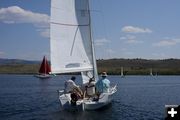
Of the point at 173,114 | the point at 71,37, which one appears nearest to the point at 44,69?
the point at 71,37

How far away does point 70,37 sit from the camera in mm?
29391

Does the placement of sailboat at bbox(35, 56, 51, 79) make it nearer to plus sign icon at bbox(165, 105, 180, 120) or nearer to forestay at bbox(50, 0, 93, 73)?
forestay at bbox(50, 0, 93, 73)

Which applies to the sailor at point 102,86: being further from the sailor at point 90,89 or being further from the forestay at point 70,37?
the forestay at point 70,37

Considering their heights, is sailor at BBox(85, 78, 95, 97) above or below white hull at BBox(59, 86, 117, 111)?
above

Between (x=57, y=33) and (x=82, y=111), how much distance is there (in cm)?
631

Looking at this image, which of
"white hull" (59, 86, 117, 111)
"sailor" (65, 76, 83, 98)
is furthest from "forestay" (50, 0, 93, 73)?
"white hull" (59, 86, 117, 111)

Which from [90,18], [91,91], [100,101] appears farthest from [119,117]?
[90,18]

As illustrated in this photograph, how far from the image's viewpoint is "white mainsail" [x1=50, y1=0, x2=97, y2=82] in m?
28.4

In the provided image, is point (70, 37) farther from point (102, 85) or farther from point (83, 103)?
point (83, 103)

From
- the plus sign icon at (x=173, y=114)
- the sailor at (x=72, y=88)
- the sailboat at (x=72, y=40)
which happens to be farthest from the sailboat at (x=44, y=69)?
the plus sign icon at (x=173, y=114)

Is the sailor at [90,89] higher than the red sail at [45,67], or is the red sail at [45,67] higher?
the red sail at [45,67]

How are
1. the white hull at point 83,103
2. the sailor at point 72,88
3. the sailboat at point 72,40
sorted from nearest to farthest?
the white hull at point 83,103 → the sailor at point 72,88 → the sailboat at point 72,40

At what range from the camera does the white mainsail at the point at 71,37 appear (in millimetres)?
28359

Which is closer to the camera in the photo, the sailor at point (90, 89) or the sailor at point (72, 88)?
the sailor at point (72, 88)
